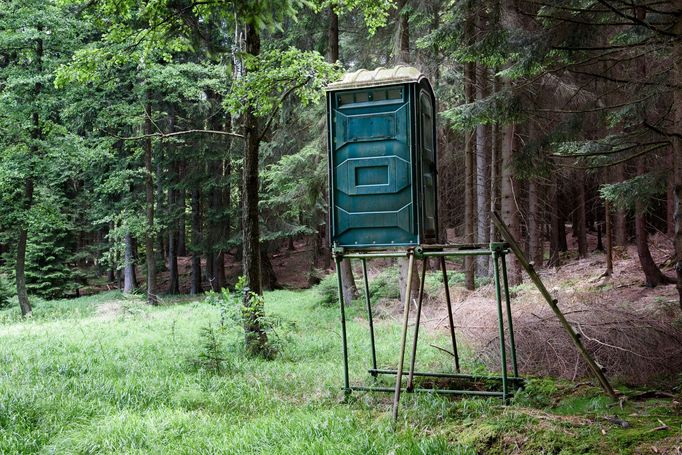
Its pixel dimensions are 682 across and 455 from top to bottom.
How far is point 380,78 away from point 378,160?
874 millimetres

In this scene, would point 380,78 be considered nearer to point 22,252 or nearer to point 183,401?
point 183,401

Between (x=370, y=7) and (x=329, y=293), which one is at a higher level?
(x=370, y=7)

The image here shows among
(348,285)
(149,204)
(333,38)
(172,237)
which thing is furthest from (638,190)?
(172,237)

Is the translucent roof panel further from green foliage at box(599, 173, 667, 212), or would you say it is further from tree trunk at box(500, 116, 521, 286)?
tree trunk at box(500, 116, 521, 286)

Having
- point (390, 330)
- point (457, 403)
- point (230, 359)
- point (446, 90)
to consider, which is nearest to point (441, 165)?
point (446, 90)

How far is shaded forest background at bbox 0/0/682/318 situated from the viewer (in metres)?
7.46

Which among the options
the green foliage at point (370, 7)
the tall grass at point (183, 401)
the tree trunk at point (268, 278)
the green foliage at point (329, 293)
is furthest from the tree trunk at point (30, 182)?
the green foliage at point (370, 7)

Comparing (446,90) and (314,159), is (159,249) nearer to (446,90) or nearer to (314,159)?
(314,159)

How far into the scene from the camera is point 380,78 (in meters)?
5.88

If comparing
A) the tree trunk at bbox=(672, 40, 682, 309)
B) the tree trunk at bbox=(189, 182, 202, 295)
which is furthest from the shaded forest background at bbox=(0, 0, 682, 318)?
the tree trunk at bbox=(189, 182, 202, 295)

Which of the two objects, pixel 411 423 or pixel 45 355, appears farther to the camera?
pixel 45 355

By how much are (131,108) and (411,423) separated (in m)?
16.8

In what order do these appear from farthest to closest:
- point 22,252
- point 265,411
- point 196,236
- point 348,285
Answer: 1. point 196,236
2. point 22,252
3. point 348,285
4. point 265,411

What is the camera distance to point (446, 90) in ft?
49.4
